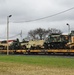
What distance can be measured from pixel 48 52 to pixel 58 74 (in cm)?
3962

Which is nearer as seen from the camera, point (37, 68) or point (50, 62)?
point (37, 68)

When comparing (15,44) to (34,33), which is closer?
(15,44)

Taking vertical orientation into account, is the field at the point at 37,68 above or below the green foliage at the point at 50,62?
below

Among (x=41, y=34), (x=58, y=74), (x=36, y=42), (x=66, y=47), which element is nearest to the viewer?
(x=58, y=74)

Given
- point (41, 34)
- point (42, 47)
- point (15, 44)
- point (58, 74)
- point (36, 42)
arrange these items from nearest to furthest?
point (58, 74), point (42, 47), point (36, 42), point (15, 44), point (41, 34)

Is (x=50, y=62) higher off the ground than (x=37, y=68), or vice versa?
(x=50, y=62)

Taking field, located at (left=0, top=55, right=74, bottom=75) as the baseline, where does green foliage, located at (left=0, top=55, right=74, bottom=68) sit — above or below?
above

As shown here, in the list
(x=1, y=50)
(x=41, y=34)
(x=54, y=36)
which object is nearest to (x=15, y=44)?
(x=1, y=50)

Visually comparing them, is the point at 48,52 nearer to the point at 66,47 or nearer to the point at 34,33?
the point at 66,47

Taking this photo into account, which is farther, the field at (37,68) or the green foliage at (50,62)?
the green foliage at (50,62)

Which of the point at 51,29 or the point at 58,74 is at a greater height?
the point at 51,29

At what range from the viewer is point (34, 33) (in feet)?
465

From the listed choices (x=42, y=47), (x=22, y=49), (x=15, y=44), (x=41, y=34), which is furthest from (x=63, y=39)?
(x=41, y=34)

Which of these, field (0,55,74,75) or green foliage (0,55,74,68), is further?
green foliage (0,55,74,68)
